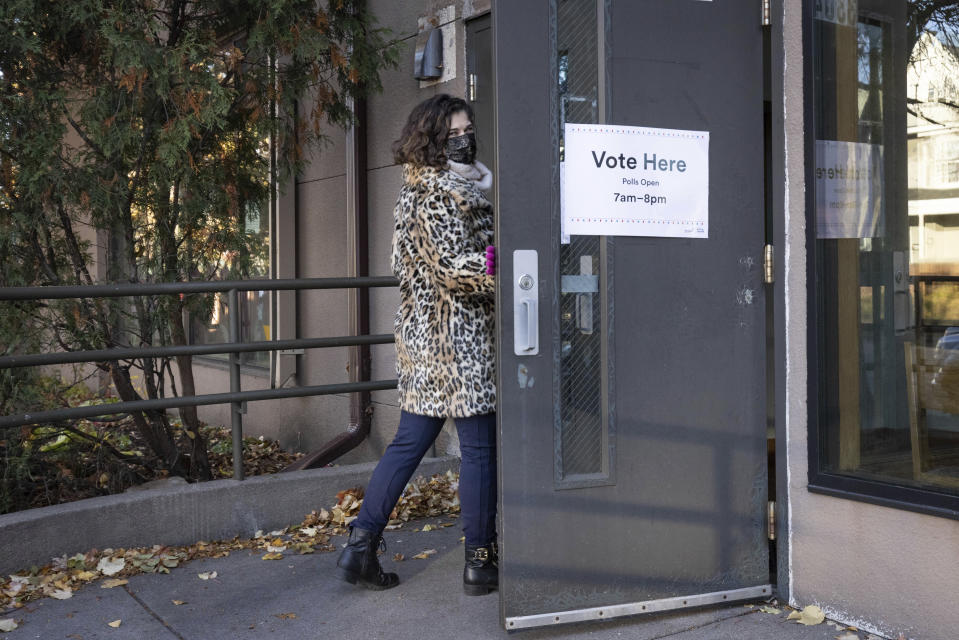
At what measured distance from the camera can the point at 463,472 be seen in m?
4.10

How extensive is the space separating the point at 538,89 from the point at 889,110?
1.34m

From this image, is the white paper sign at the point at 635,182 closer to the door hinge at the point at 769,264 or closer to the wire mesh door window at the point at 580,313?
the wire mesh door window at the point at 580,313

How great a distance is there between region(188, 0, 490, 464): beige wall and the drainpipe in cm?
5

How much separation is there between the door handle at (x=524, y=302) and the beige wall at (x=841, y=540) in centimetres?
108

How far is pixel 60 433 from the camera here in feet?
18.4

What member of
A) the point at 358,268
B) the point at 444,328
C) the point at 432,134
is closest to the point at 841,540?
the point at 444,328

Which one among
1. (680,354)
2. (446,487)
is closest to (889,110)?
(680,354)

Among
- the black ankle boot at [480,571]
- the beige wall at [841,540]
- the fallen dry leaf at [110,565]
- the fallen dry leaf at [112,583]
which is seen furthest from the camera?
the fallen dry leaf at [110,565]

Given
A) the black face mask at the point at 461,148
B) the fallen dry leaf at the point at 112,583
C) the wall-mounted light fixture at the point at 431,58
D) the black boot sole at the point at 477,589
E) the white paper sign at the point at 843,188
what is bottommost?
the fallen dry leaf at the point at 112,583

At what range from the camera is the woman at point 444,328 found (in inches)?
155

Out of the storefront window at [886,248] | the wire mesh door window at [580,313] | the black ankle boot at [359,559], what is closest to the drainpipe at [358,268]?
the black ankle boot at [359,559]

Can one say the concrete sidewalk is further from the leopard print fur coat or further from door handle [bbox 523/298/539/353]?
door handle [bbox 523/298/539/353]

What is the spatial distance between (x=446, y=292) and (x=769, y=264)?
1.30m

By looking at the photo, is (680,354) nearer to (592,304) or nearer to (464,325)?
(592,304)
